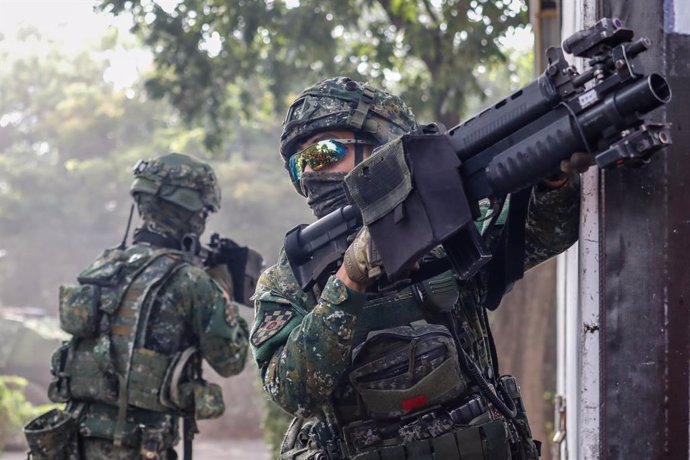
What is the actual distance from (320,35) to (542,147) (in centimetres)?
746

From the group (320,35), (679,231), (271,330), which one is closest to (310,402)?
(271,330)

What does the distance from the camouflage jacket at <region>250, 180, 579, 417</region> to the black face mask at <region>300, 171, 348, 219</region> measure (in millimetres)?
212

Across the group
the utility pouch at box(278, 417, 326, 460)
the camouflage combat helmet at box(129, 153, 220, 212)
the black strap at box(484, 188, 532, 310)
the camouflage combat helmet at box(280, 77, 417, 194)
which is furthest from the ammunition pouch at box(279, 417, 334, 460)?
the camouflage combat helmet at box(129, 153, 220, 212)

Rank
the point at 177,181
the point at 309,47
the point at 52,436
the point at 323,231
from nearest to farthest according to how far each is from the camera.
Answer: the point at 323,231 → the point at 52,436 → the point at 177,181 → the point at 309,47

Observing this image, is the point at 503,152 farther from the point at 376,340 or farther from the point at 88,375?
the point at 88,375

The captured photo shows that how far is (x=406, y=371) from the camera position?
266 centimetres

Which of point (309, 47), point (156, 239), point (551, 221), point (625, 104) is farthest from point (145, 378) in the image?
point (309, 47)

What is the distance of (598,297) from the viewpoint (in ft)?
7.54

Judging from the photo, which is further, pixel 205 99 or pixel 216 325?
pixel 205 99

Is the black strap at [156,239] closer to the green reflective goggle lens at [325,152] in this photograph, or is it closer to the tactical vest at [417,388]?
the green reflective goggle lens at [325,152]

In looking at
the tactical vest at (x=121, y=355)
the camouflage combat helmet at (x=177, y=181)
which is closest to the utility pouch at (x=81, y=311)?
the tactical vest at (x=121, y=355)

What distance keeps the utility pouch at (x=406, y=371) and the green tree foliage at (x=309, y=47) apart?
5700 millimetres

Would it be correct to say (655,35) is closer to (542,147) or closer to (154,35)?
(542,147)

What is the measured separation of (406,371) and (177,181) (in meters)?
2.96
